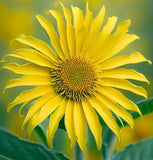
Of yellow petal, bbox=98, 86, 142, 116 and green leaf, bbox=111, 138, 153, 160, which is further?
green leaf, bbox=111, 138, 153, 160

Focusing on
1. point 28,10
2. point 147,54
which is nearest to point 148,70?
point 147,54

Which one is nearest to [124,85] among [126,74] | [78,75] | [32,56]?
[126,74]

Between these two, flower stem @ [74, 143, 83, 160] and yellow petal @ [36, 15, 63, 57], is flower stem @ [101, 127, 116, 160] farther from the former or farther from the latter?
yellow petal @ [36, 15, 63, 57]

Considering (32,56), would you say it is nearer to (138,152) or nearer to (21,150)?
(21,150)

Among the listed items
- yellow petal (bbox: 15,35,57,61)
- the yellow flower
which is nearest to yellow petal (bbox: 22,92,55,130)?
the yellow flower

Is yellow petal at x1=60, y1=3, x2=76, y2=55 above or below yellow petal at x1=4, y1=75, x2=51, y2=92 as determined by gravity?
above

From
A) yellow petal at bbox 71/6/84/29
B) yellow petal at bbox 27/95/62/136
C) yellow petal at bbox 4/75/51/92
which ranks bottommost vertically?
yellow petal at bbox 27/95/62/136

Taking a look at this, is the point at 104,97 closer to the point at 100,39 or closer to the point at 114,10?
the point at 100,39
